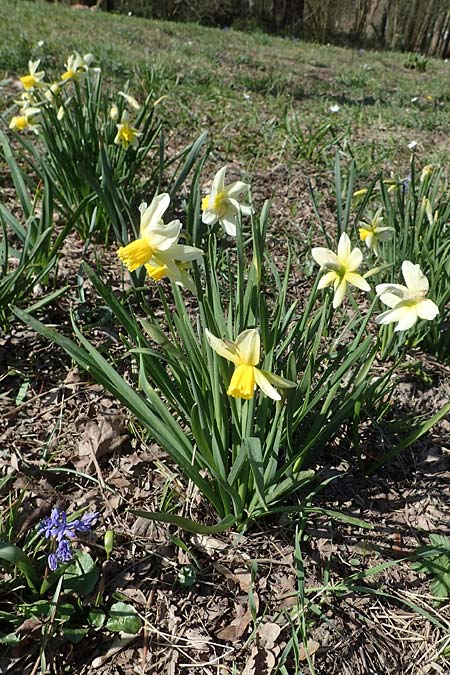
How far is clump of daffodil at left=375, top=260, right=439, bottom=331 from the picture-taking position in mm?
1198

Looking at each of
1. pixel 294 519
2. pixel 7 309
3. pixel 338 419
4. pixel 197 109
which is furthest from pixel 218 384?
pixel 197 109

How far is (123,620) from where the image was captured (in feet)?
4.11

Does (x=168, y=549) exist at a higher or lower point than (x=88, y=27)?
lower

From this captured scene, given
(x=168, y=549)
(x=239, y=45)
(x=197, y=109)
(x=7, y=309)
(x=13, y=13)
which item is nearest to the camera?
(x=168, y=549)

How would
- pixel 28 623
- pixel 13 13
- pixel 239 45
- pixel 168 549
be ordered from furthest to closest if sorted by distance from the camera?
1. pixel 239 45
2. pixel 13 13
3. pixel 168 549
4. pixel 28 623

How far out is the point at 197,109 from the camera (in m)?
4.46

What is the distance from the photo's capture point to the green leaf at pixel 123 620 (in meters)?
1.24

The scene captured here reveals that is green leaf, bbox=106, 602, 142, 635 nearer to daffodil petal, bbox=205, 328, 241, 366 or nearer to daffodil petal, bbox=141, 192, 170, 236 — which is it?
daffodil petal, bbox=205, 328, 241, 366

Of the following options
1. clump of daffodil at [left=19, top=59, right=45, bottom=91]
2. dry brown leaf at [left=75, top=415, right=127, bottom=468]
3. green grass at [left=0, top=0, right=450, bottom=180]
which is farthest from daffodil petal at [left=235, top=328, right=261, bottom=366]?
green grass at [left=0, top=0, right=450, bottom=180]

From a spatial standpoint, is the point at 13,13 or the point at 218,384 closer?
the point at 218,384

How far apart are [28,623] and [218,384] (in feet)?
2.37

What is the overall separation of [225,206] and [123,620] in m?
1.07

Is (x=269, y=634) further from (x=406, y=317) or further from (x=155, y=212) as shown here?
(x=155, y=212)

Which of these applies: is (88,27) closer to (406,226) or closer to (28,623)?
(406,226)
